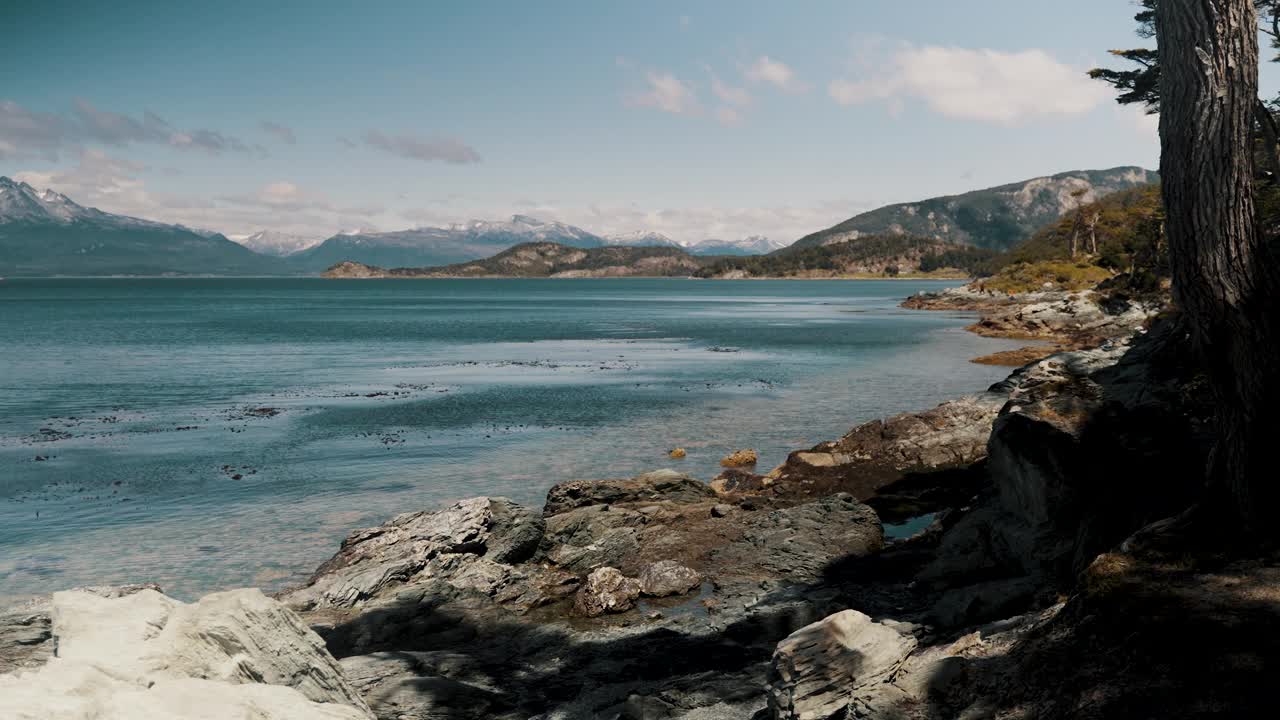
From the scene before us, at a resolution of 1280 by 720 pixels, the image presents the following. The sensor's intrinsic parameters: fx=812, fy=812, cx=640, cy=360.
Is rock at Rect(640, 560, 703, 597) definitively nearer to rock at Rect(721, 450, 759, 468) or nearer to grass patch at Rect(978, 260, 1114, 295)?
rock at Rect(721, 450, 759, 468)

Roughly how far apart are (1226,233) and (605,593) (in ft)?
40.3

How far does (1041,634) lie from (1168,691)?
6.21 ft

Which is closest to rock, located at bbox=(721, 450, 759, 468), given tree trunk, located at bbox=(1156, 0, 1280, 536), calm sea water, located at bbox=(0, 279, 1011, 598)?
calm sea water, located at bbox=(0, 279, 1011, 598)

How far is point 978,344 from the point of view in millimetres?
74812

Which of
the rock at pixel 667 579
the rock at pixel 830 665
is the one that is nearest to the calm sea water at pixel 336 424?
the rock at pixel 667 579

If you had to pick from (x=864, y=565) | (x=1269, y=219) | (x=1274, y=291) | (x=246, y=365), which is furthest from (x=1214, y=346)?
(x=246, y=365)

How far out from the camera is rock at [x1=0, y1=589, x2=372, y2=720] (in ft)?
21.2

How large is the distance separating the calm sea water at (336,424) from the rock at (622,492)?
2.87 meters

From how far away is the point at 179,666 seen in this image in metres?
8.01

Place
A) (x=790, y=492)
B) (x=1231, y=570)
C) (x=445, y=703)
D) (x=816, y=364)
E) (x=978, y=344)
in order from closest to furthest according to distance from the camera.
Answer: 1. (x=1231, y=570)
2. (x=445, y=703)
3. (x=790, y=492)
4. (x=816, y=364)
5. (x=978, y=344)

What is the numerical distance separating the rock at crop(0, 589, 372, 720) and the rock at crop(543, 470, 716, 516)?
12.8m

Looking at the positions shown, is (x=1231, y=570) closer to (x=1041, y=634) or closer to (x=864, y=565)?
(x=1041, y=634)

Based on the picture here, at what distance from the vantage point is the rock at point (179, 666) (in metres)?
6.47

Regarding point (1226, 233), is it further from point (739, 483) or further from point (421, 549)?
point (739, 483)
